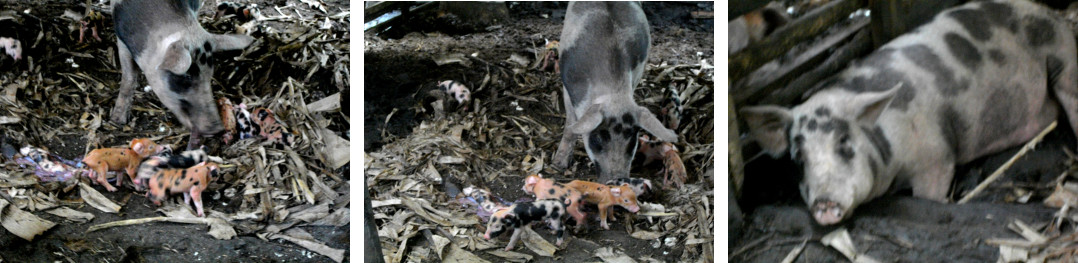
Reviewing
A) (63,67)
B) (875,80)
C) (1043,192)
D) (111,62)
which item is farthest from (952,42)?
(63,67)

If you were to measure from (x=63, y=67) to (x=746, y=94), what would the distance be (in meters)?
2.37

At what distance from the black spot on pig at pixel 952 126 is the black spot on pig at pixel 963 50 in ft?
0.53

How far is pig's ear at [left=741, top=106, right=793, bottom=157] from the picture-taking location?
2.61 m

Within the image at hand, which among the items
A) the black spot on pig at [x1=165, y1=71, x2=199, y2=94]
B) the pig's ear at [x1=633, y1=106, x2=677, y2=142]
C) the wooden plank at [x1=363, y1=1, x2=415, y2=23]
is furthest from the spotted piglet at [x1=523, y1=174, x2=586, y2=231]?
the black spot on pig at [x1=165, y1=71, x2=199, y2=94]

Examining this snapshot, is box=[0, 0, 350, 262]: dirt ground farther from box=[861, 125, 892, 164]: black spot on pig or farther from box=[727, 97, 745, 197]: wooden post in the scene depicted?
box=[861, 125, 892, 164]: black spot on pig

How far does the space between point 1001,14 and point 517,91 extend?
164cm

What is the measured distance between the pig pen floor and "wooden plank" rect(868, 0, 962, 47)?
505 mm

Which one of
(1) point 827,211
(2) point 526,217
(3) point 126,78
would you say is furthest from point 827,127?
(3) point 126,78

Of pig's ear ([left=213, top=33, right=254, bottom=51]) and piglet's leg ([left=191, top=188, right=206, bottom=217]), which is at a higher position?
pig's ear ([left=213, top=33, right=254, bottom=51])

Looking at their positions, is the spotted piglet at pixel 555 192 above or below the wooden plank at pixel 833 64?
below

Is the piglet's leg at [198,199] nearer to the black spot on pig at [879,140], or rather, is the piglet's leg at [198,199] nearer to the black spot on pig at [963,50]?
the black spot on pig at [879,140]

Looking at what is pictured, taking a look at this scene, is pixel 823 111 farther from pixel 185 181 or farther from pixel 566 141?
pixel 185 181

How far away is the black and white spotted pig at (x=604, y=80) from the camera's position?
2.70 meters

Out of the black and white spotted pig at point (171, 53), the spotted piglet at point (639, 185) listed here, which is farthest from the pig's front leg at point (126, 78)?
the spotted piglet at point (639, 185)
